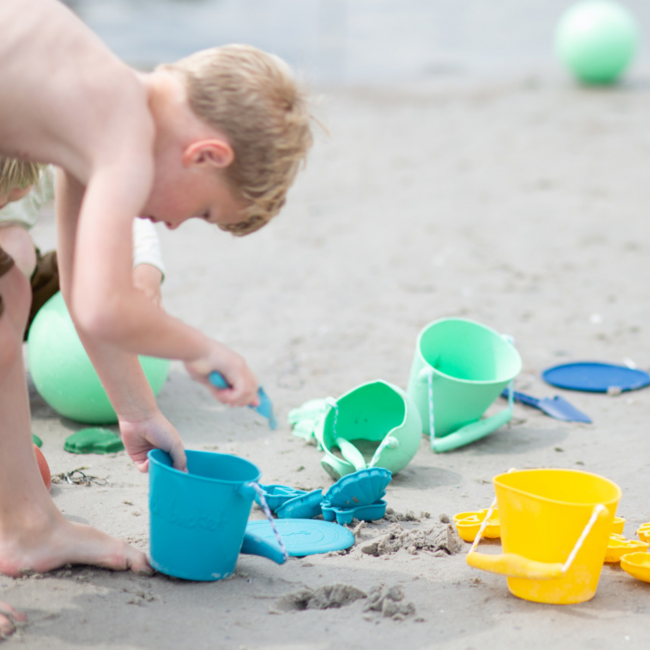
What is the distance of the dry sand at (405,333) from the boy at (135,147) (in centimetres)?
54

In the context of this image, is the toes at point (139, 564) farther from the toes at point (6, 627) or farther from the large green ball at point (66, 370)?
the large green ball at point (66, 370)

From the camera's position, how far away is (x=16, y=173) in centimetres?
233

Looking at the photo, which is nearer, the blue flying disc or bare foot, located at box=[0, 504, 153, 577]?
bare foot, located at box=[0, 504, 153, 577]

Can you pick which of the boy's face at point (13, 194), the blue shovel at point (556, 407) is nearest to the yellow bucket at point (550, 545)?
the blue shovel at point (556, 407)

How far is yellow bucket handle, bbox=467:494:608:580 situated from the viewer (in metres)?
1.87

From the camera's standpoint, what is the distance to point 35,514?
81.4 inches

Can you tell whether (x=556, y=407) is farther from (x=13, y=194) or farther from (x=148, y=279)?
(x=13, y=194)

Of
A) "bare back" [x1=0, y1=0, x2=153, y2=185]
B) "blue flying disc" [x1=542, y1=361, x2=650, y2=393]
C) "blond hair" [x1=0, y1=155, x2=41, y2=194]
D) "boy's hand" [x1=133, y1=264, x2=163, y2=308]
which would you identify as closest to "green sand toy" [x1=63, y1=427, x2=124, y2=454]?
"boy's hand" [x1=133, y1=264, x2=163, y2=308]

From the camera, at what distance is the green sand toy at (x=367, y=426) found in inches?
107

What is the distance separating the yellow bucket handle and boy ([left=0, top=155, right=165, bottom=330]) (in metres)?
1.40

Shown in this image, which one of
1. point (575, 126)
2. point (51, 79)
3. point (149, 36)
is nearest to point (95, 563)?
point (51, 79)

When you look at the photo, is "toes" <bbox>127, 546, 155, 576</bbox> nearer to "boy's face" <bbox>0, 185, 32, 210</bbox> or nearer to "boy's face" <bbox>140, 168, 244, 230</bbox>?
"boy's face" <bbox>140, 168, 244, 230</bbox>

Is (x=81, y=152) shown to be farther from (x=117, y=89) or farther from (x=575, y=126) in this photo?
(x=575, y=126)

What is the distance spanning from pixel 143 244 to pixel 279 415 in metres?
0.85
